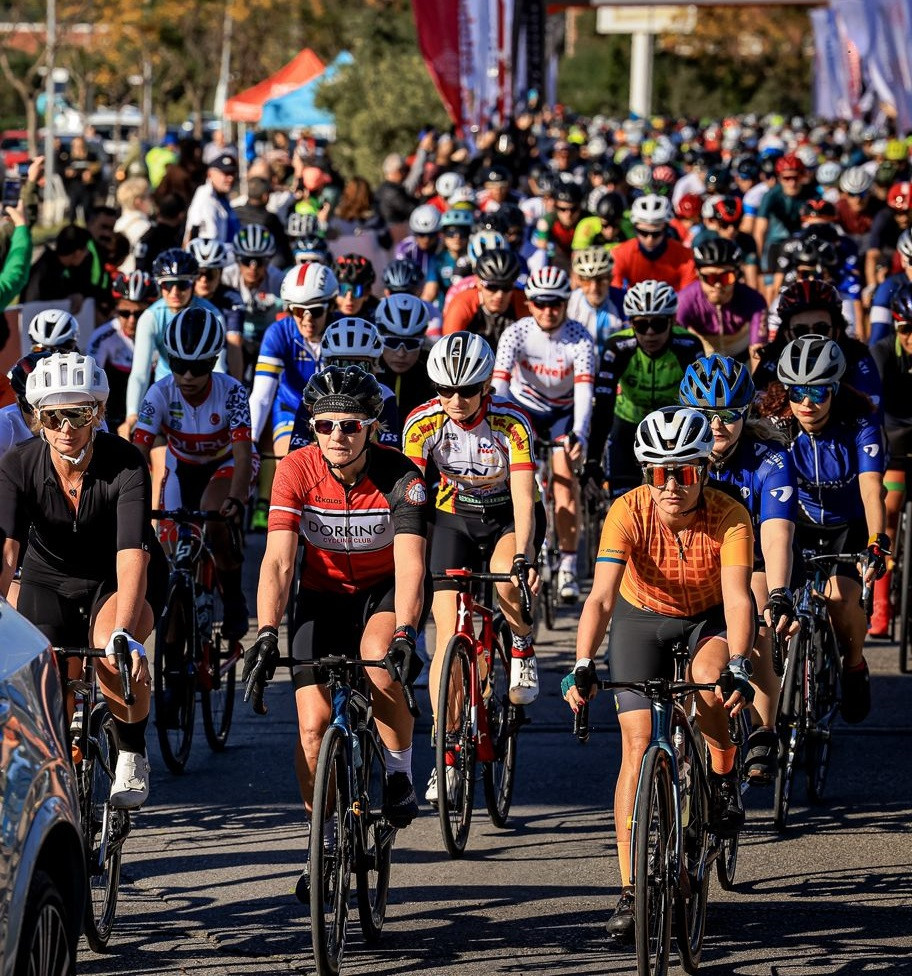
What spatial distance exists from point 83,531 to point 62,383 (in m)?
0.57

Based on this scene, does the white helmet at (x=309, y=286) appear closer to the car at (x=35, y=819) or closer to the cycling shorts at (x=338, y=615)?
the cycling shorts at (x=338, y=615)

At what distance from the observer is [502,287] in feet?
41.2

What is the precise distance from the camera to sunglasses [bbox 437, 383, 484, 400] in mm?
8695

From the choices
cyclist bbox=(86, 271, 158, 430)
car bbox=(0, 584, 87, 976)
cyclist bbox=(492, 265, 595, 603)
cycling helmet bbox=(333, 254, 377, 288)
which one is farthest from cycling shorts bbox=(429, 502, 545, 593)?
cycling helmet bbox=(333, 254, 377, 288)

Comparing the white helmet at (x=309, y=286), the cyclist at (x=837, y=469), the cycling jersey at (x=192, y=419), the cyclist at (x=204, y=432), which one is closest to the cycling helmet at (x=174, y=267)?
the white helmet at (x=309, y=286)

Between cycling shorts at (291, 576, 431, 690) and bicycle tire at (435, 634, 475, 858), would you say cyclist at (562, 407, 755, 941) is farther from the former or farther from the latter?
bicycle tire at (435, 634, 475, 858)

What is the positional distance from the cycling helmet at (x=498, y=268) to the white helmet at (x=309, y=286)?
1250mm

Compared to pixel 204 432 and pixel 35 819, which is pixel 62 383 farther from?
pixel 204 432

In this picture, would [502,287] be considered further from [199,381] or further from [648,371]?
[199,381]

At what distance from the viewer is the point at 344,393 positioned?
714 centimetres

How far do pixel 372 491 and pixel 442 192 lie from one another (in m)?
13.8

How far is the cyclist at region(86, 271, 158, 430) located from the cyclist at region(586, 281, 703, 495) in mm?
3051

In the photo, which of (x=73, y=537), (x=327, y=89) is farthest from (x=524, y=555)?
(x=327, y=89)

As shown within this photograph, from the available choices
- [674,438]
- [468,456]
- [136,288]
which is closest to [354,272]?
[136,288]
